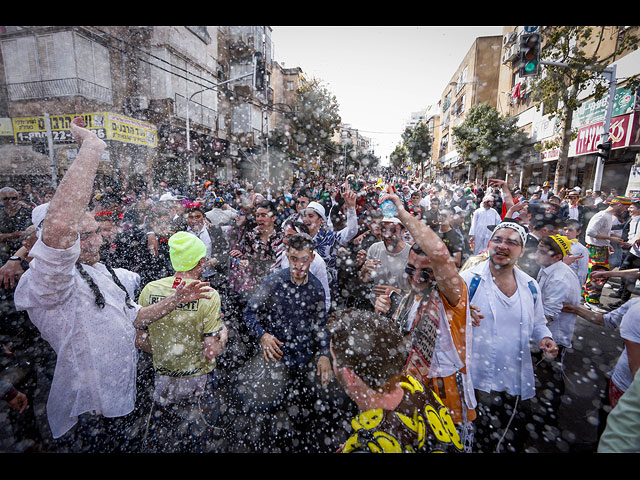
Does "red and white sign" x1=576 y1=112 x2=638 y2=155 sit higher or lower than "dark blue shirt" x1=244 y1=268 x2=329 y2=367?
higher

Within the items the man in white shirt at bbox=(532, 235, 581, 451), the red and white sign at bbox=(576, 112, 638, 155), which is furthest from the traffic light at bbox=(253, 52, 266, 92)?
the red and white sign at bbox=(576, 112, 638, 155)

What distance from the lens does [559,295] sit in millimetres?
3072

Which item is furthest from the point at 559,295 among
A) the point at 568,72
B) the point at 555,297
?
the point at 568,72

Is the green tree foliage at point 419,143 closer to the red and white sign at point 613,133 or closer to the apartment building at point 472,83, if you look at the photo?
the apartment building at point 472,83

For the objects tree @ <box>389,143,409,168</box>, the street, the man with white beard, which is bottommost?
the street

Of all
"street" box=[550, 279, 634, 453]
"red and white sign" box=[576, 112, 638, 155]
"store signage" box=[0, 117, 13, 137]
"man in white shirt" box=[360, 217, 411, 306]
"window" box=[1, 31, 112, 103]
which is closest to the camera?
"street" box=[550, 279, 634, 453]

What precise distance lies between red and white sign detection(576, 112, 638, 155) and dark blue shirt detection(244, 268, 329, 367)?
13879 millimetres

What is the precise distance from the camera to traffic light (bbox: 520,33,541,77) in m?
6.57

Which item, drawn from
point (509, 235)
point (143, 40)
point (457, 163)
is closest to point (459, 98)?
point (457, 163)

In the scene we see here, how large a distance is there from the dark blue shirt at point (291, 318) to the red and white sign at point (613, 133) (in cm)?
1388

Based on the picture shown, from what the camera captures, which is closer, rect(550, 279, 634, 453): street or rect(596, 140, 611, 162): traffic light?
rect(550, 279, 634, 453): street

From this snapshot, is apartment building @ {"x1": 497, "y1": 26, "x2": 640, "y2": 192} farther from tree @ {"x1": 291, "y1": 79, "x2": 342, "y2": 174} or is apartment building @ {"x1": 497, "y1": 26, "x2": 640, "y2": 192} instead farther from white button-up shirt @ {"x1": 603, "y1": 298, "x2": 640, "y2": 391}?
tree @ {"x1": 291, "y1": 79, "x2": 342, "y2": 174}

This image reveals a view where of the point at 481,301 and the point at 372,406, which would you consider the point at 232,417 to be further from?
the point at 481,301

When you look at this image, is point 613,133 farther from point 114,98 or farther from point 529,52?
point 114,98
